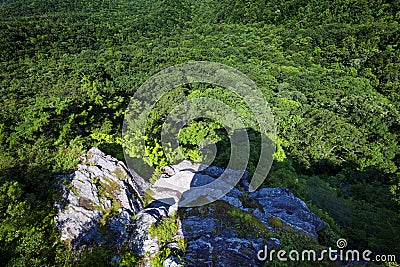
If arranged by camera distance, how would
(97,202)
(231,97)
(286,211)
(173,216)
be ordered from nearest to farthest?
(173,216)
(97,202)
(286,211)
(231,97)

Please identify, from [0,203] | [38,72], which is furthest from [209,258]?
[38,72]

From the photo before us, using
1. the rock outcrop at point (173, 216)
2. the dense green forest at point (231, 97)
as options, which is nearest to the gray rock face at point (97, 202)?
the rock outcrop at point (173, 216)

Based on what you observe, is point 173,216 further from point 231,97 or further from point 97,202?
point 231,97

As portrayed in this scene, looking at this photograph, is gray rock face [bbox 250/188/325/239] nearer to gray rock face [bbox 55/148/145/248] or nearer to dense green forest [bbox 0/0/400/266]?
dense green forest [bbox 0/0/400/266]

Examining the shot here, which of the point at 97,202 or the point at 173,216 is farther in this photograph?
the point at 97,202

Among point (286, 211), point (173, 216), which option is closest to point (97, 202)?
point (173, 216)

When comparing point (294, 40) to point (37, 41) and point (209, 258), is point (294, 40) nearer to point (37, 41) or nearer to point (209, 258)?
point (37, 41)

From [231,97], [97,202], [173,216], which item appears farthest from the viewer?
[231,97]

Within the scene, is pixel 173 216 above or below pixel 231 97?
below
